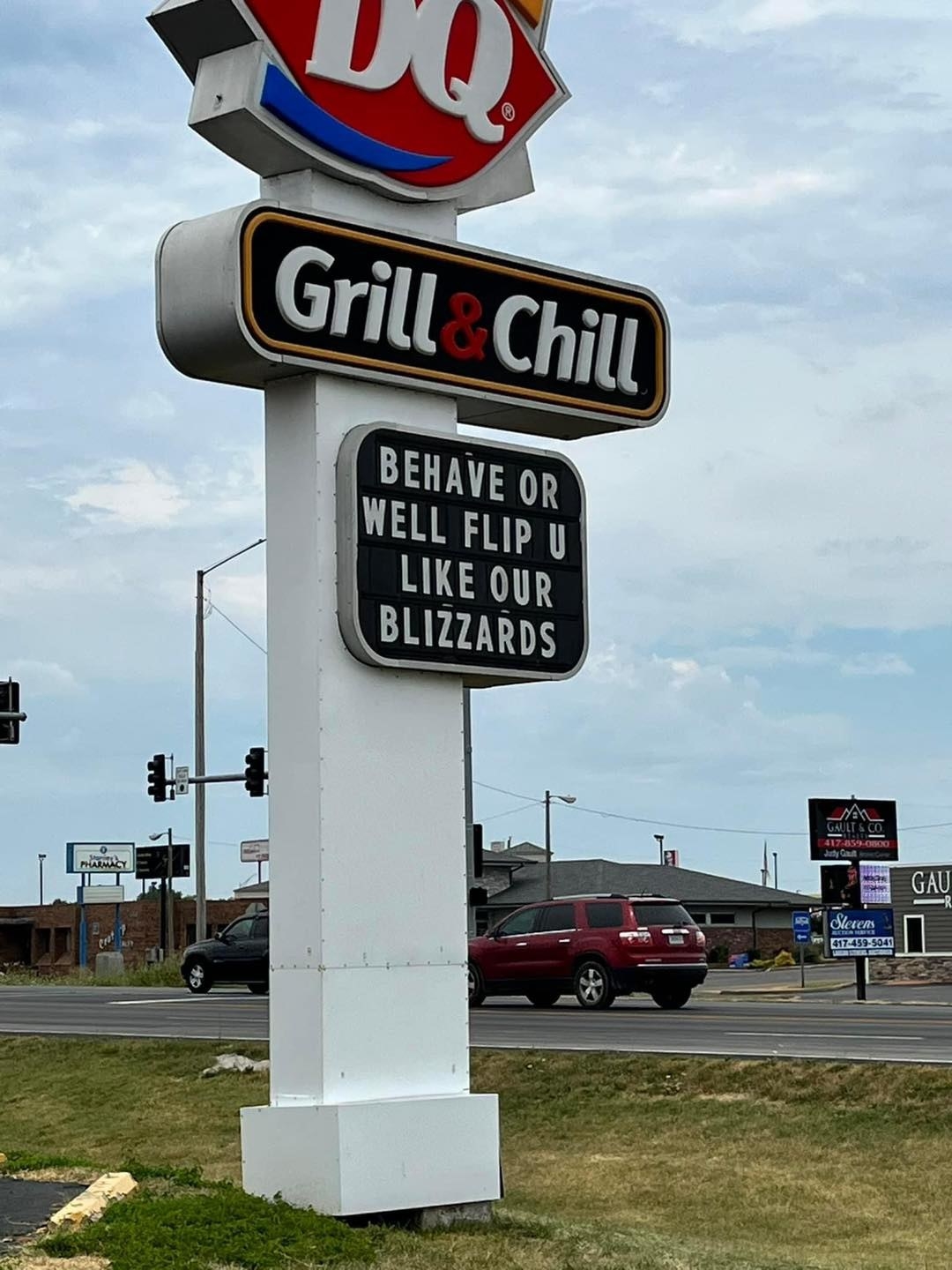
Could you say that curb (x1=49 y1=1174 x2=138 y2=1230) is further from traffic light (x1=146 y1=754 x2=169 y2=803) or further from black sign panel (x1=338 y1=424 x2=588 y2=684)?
traffic light (x1=146 y1=754 x2=169 y2=803)

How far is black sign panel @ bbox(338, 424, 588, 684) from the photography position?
36.0ft

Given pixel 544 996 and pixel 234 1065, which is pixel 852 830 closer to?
pixel 544 996

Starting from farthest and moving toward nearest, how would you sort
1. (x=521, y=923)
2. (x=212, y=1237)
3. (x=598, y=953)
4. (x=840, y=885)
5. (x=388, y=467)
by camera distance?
(x=840, y=885), (x=521, y=923), (x=598, y=953), (x=388, y=467), (x=212, y=1237)

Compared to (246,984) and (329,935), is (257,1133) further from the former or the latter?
(246,984)

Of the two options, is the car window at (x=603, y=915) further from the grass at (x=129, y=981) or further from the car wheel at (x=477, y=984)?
the grass at (x=129, y=981)

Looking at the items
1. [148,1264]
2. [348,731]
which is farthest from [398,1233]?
[348,731]

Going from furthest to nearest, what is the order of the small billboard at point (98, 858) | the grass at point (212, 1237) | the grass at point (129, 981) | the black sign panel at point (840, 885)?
the small billboard at point (98, 858) < the grass at point (129, 981) < the black sign panel at point (840, 885) < the grass at point (212, 1237)

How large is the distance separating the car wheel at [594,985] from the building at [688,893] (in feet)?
143

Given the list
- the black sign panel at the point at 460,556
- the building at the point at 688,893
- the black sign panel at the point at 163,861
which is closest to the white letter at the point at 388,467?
the black sign panel at the point at 460,556

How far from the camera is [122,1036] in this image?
1014 inches

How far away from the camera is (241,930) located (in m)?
36.5

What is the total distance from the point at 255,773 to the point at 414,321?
29.5 meters

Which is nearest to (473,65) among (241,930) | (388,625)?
(388,625)

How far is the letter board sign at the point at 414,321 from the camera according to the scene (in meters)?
10.7
